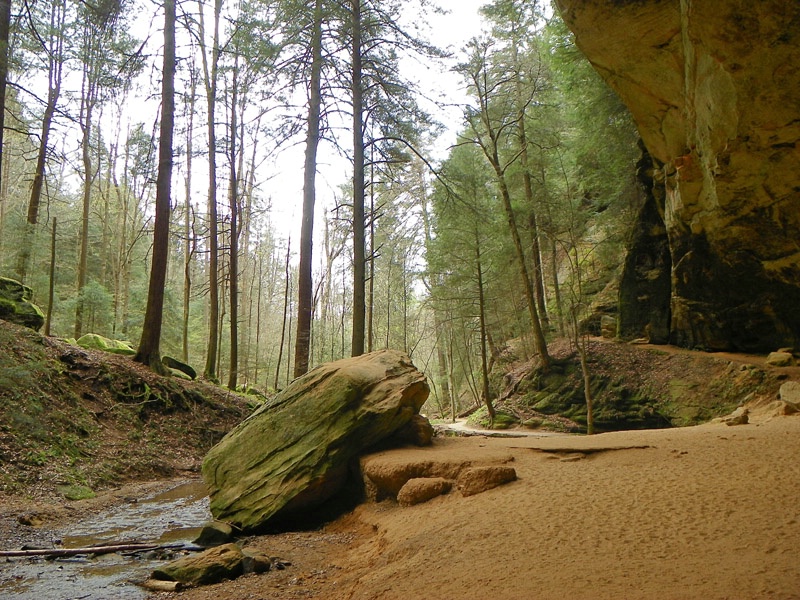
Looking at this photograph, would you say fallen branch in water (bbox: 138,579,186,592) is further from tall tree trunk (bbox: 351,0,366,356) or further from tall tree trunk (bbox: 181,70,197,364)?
tall tree trunk (bbox: 181,70,197,364)

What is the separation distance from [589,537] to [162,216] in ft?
39.5

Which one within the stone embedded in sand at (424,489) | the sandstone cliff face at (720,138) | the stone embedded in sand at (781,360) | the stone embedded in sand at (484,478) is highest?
the sandstone cliff face at (720,138)

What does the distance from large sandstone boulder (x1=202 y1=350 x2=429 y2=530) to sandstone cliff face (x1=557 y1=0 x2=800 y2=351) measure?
7367 millimetres

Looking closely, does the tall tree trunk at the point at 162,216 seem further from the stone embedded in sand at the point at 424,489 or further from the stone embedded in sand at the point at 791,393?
the stone embedded in sand at the point at 791,393

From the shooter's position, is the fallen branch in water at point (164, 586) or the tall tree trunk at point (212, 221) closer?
the fallen branch in water at point (164, 586)

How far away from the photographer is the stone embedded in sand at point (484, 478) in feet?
16.8

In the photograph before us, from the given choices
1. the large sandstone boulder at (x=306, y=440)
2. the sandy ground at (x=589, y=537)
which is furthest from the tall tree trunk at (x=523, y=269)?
the sandy ground at (x=589, y=537)

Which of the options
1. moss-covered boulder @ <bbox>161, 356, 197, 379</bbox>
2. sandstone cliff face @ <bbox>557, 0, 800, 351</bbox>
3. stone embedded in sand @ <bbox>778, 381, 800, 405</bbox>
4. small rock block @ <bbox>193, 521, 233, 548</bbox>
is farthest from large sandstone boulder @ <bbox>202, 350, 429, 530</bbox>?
moss-covered boulder @ <bbox>161, 356, 197, 379</bbox>

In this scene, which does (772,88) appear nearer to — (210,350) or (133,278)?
(210,350)

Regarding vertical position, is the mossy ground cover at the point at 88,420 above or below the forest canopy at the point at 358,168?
below

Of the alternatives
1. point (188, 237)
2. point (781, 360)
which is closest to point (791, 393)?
point (781, 360)

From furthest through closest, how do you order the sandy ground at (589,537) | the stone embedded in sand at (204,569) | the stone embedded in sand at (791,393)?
the stone embedded in sand at (791,393)
the stone embedded in sand at (204,569)
the sandy ground at (589,537)

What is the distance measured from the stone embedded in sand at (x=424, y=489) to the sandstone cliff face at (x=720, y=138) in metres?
8.03

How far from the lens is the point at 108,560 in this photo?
16.0ft
